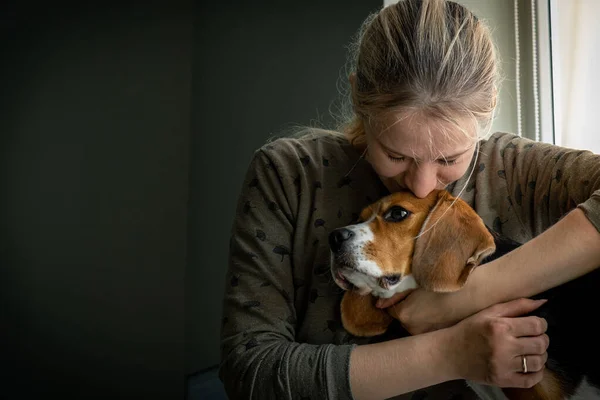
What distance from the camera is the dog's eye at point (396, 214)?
2.94 ft

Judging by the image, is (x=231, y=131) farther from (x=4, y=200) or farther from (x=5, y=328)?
(x=5, y=328)

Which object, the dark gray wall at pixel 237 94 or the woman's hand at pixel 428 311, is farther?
the dark gray wall at pixel 237 94

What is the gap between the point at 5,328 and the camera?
6.70 feet

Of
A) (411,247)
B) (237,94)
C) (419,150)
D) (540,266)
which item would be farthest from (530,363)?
(237,94)

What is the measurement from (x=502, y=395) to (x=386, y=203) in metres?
0.37

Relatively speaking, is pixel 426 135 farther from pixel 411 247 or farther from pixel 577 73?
pixel 577 73

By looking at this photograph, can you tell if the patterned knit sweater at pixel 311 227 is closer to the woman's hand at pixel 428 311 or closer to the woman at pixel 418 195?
the woman at pixel 418 195

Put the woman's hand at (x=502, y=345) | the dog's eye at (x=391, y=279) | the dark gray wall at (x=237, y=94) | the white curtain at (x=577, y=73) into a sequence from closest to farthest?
the woman's hand at (x=502, y=345) < the dog's eye at (x=391, y=279) < the white curtain at (x=577, y=73) < the dark gray wall at (x=237, y=94)

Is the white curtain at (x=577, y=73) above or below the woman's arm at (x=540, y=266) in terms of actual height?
above

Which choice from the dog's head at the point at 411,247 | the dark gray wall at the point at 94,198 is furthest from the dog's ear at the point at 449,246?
the dark gray wall at the point at 94,198

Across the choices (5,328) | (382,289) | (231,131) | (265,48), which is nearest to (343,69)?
(265,48)

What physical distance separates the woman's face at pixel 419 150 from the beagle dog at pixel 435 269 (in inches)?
1.9

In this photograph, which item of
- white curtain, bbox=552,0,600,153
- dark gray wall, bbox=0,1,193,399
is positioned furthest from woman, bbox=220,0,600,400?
dark gray wall, bbox=0,1,193,399

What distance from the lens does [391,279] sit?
0.87 metres
